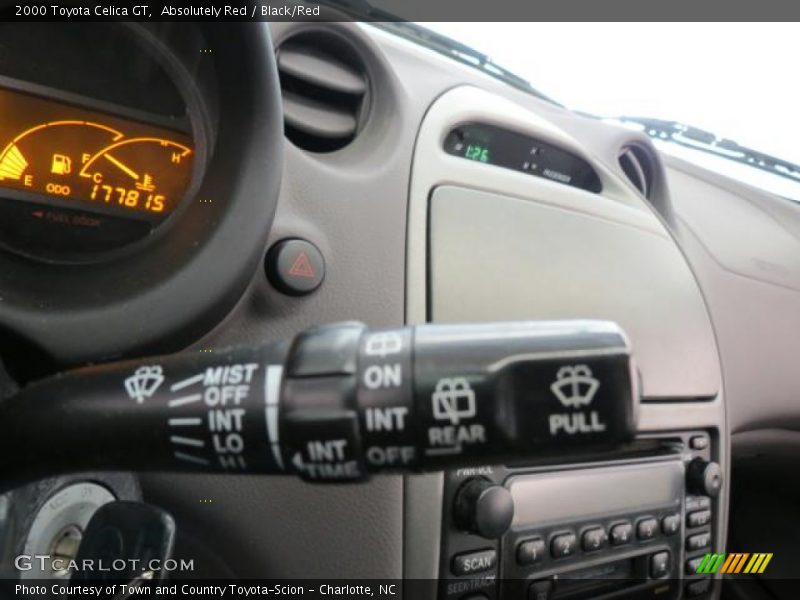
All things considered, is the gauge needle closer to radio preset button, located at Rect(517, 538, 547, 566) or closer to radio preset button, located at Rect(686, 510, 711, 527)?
radio preset button, located at Rect(517, 538, 547, 566)

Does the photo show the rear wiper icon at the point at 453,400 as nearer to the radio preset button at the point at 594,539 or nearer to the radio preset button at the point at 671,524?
the radio preset button at the point at 594,539

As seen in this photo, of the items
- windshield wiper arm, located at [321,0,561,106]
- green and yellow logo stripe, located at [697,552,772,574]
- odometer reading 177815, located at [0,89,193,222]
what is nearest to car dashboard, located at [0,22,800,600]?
odometer reading 177815, located at [0,89,193,222]

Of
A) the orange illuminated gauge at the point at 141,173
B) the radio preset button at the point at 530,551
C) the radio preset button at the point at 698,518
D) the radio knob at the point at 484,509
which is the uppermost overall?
the orange illuminated gauge at the point at 141,173

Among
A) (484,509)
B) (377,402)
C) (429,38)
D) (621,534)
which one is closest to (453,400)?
(377,402)

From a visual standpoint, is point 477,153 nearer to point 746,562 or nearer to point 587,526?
point 587,526

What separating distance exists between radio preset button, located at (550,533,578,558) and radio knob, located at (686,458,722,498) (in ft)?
0.96

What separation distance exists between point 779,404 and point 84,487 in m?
1.41

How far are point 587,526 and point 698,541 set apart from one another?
0.29m

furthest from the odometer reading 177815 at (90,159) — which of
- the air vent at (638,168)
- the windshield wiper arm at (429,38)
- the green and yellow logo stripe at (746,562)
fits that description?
the green and yellow logo stripe at (746,562)

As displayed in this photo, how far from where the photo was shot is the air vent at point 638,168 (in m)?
1.46

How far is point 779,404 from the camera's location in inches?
62.0

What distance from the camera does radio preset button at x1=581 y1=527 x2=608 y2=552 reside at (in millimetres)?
1009

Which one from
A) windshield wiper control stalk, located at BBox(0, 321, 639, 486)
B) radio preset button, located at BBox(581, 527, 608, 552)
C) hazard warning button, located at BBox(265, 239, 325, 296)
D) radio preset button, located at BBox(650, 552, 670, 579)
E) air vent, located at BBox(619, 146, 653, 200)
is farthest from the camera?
air vent, located at BBox(619, 146, 653, 200)

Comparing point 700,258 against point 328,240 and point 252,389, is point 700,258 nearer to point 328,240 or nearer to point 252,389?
point 328,240
